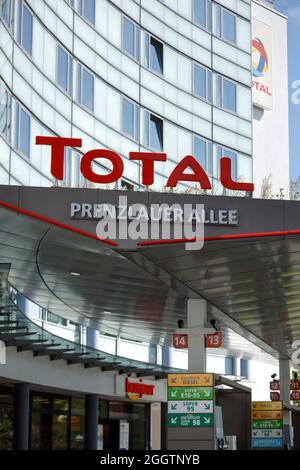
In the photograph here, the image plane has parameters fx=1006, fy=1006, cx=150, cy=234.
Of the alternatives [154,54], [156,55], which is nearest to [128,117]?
[154,54]

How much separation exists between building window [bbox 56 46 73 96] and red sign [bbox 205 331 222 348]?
13798 mm

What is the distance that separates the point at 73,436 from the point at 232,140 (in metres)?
19.3

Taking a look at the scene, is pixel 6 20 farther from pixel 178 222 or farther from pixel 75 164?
pixel 178 222

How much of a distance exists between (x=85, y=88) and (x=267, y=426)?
573 inches

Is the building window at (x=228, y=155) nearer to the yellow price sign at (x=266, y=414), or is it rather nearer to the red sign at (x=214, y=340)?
the yellow price sign at (x=266, y=414)

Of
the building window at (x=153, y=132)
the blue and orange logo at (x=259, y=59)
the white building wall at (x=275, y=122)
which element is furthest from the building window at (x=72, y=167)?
the blue and orange logo at (x=259, y=59)

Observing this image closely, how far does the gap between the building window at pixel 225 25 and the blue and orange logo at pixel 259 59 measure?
30.5 meters

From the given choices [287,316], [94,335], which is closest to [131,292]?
[287,316]

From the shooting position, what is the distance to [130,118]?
4338 cm

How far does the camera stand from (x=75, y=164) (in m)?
36.6

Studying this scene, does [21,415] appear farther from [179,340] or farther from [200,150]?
[200,150]

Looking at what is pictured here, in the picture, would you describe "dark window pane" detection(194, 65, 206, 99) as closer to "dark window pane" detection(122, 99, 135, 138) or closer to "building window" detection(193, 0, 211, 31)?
"building window" detection(193, 0, 211, 31)

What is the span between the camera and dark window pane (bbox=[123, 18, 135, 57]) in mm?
43938

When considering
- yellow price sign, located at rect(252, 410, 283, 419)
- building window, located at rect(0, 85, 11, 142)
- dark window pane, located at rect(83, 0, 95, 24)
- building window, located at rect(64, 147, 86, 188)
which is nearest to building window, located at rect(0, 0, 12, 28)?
building window, located at rect(0, 85, 11, 142)
